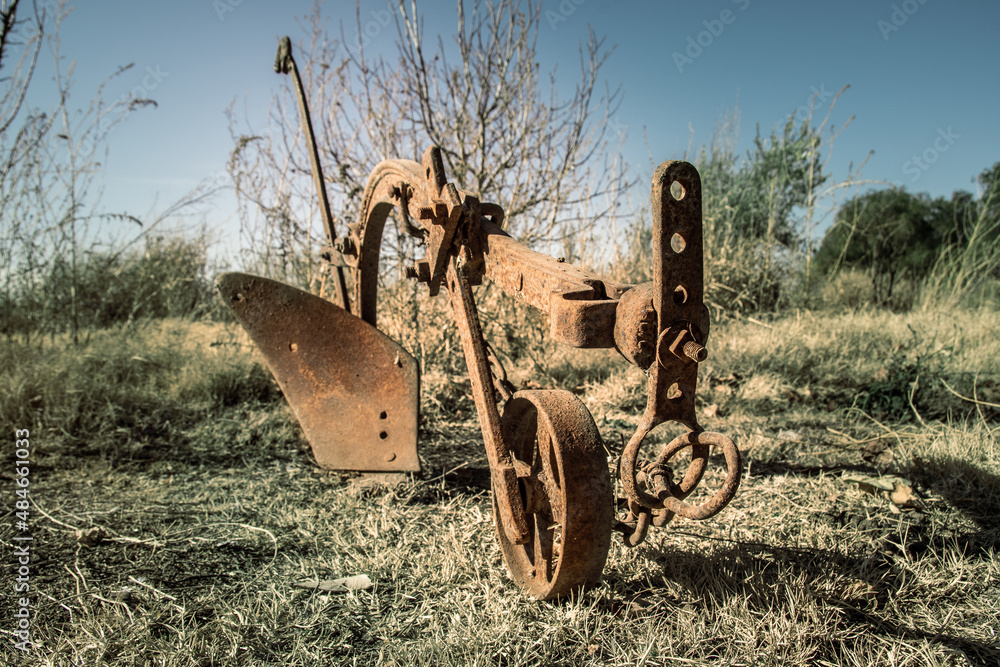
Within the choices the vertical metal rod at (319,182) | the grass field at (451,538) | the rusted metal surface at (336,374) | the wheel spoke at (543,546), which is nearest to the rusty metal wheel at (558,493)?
the wheel spoke at (543,546)

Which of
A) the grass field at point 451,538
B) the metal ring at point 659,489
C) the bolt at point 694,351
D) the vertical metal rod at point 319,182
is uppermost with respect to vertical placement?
the vertical metal rod at point 319,182

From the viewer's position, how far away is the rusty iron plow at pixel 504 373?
3.60 ft

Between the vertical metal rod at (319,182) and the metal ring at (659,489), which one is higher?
the vertical metal rod at (319,182)

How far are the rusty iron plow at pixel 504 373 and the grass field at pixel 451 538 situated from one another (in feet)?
0.73

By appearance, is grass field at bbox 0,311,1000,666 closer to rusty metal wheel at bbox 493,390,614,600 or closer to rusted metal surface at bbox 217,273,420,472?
rusty metal wheel at bbox 493,390,614,600

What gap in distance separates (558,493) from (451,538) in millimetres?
774

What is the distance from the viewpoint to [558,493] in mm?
1438

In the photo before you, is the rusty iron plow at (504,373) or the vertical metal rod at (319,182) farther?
the vertical metal rod at (319,182)

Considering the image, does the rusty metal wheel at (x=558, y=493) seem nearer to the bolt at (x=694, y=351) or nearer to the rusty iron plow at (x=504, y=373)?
the rusty iron plow at (x=504, y=373)

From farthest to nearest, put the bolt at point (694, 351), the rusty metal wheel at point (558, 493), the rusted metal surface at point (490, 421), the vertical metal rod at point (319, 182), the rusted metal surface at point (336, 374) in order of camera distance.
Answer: the vertical metal rod at point (319, 182)
the rusted metal surface at point (336, 374)
the rusted metal surface at point (490, 421)
the rusty metal wheel at point (558, 493)
the bolt at point (694, 351)

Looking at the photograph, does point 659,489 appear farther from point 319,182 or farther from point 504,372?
point 319,182

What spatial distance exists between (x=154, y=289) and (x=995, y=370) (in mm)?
8736

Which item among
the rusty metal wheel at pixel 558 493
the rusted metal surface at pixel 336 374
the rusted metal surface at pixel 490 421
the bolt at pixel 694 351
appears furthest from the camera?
the rusted metal surface at pixel 336 374

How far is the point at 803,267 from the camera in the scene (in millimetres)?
7125
